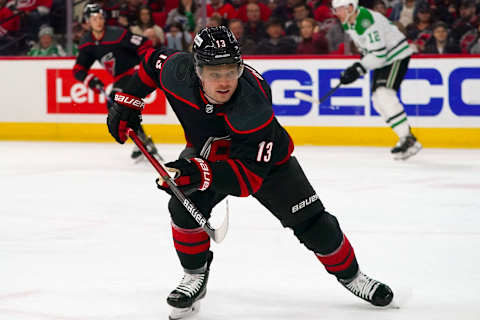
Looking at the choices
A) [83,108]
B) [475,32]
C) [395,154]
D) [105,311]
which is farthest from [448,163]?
[105,311]

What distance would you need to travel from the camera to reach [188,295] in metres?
2.28

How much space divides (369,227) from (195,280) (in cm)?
147

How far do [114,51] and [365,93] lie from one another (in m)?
2.25

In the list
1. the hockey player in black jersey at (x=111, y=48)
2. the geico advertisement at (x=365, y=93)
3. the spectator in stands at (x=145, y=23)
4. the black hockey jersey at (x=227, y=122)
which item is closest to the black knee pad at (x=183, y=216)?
the black hockey jersey at (x=227, y=122)

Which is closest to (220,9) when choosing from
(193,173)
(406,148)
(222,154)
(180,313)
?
(406,148)

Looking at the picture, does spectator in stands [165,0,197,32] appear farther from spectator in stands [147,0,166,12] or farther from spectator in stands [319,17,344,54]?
spectator in stands [319,17,344,54]

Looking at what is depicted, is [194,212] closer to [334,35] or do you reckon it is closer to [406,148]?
[406,148]

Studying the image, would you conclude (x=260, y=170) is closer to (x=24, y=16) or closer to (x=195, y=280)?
(x=195, y=280)

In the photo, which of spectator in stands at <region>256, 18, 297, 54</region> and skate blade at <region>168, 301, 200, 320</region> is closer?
skate blade at <region>168, 301, 200, 320</region>

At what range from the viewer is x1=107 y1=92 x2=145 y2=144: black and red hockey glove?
7.86 ft

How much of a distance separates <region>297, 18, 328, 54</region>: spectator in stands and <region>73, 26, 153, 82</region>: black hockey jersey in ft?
5.54

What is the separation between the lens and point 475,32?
23.7 ft

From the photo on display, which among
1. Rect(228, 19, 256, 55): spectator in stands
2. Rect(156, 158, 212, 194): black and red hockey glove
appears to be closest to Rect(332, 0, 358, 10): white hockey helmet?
Rect(228, 19, 256, 55): spectator in stands

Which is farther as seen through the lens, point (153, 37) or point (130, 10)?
point (130, 10)
